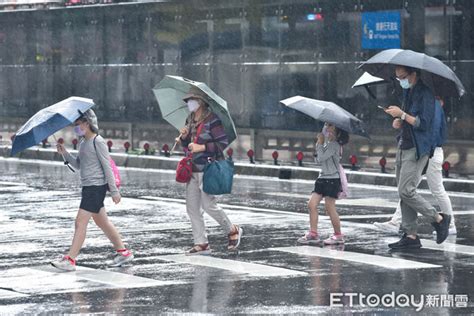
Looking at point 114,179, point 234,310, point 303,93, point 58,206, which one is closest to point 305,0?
point 303,93

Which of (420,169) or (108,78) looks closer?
(420,169)

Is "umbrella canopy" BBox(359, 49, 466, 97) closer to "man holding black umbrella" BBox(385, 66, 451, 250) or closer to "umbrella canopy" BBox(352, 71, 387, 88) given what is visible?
"man holding black umbrella" BBox(385, 66, 451, 250)

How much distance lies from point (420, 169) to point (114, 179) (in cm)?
326

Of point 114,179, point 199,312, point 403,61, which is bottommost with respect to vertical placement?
point 199,312

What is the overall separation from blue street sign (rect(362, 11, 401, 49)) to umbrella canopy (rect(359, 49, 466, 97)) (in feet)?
27.0

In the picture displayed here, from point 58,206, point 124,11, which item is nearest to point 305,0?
point 124,11

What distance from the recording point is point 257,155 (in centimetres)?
2747

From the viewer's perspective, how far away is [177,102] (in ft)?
52.7

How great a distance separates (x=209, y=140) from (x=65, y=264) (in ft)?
7.39

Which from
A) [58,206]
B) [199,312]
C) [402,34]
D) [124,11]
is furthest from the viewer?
[124,11]

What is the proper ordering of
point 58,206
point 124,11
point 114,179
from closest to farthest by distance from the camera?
point 114,179 < point 58,206 < point 124,11

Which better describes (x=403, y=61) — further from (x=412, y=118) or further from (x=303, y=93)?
(x=303, y=93)

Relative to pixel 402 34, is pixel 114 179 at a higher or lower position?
lower

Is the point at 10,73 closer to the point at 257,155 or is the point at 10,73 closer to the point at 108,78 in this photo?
the point at 108,78
